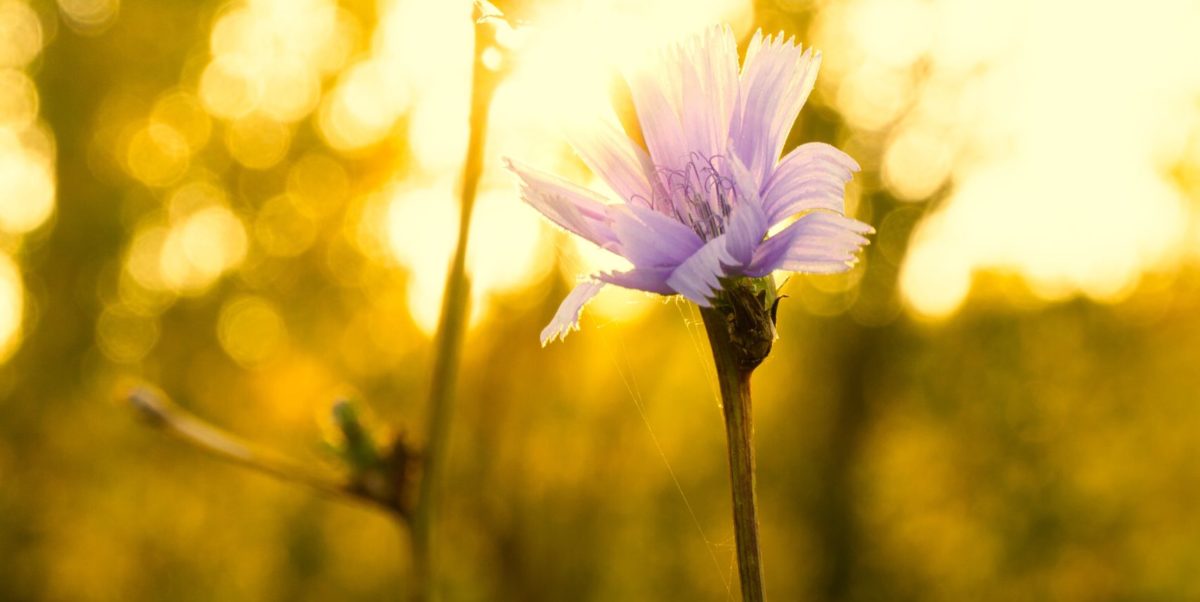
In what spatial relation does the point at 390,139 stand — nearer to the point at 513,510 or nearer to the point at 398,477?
the point at 513,510

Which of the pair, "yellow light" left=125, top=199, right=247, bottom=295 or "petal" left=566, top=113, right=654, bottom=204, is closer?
"petal" left=566, top=113, right=654, bottom=204

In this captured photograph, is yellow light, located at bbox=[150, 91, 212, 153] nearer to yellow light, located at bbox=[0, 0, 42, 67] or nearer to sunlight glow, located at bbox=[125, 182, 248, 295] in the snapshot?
sunlight glow, located at bbox=[125, 182, 248, 295]

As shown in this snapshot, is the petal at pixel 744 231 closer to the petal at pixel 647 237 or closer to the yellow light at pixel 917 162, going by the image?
the petal at pixel 647 237

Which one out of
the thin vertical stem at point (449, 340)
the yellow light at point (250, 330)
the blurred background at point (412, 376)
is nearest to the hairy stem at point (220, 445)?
the thin vertical stem at point (449, 340)

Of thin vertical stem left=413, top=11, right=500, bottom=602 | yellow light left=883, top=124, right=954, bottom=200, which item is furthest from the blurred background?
thin vertical stem left=413, top=11, right=500, bottom=602

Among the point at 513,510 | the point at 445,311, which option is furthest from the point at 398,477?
the point at 513,510

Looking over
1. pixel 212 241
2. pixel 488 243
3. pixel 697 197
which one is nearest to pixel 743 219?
pixel 697 197
